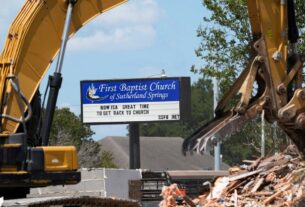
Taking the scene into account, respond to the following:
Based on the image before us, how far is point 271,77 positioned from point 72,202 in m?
5.10

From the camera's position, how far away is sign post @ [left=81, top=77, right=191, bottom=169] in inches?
1606

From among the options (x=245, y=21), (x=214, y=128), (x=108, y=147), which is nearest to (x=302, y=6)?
(x=245, y=21)

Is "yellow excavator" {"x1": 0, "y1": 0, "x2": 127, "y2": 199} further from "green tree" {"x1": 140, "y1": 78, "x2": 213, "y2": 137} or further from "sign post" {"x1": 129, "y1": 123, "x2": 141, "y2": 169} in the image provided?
"green tree" {"x1": 140, "y1": 78, "x2": 213, "y2": 137}

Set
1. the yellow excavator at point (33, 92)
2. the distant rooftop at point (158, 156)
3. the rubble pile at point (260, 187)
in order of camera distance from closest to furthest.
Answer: the yellow excavator at point (33, 92) < the rubble pile at point (260, 187) < the distant rooftop at point (158, 156)

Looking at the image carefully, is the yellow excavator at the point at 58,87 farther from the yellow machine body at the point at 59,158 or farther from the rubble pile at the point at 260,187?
the rubble pile at the point at 260,187

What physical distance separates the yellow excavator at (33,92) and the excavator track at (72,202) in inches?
39.5

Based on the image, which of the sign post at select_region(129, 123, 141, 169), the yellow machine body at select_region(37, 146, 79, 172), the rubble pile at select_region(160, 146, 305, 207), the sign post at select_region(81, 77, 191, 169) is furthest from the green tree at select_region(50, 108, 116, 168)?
the yellow machine body at select_region(37, 146, 79, 172)

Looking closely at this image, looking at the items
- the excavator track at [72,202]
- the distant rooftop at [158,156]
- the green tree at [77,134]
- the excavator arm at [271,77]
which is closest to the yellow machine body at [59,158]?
the excavator track at [72,202]

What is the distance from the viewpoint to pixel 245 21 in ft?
91.2

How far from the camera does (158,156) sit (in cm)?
7769

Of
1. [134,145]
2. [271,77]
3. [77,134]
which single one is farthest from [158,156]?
[271,77]

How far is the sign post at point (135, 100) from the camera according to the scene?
1606 inches

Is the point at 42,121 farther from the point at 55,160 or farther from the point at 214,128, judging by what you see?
the point at 214,128

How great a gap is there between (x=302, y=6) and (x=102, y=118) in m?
Answer: 16.7
